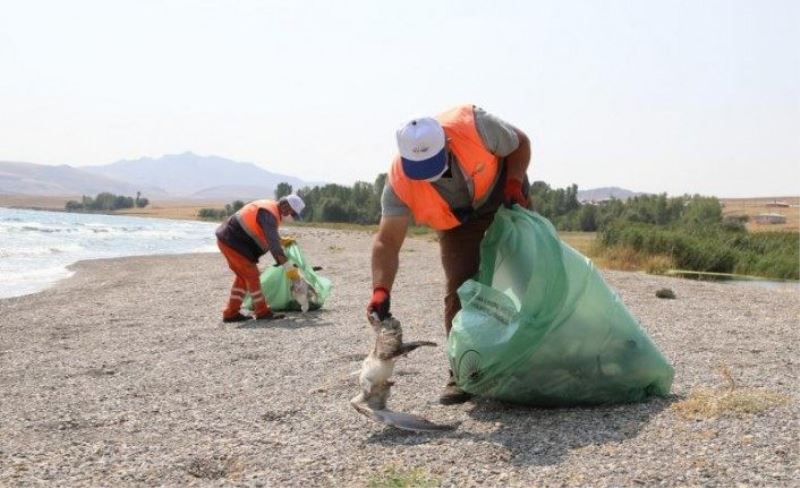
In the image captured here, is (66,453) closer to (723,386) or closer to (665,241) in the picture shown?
(723,386)

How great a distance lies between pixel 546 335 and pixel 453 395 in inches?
29.5

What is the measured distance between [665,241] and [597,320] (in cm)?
1581

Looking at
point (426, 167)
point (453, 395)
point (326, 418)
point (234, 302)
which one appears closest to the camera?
point (426, 167)

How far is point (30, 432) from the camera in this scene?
3.98 metres

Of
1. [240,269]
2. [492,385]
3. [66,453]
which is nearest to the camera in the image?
[66,453]

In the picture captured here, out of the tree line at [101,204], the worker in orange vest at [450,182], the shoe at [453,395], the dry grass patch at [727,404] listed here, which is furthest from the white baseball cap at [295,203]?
the tree line at [101,204]

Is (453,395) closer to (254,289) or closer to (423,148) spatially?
(423,148)

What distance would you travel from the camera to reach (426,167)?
368cm

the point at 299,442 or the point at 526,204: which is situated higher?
the point at 526,204

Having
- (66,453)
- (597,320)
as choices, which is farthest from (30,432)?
(597,320)

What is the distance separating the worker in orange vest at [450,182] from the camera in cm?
368

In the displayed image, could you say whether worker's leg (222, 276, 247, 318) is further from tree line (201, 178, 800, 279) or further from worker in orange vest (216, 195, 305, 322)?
tree line (201, 178, 800, 279)

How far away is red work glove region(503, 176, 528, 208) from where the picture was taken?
4.04 metres

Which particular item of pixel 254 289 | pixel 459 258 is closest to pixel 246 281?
pixel 254 289
